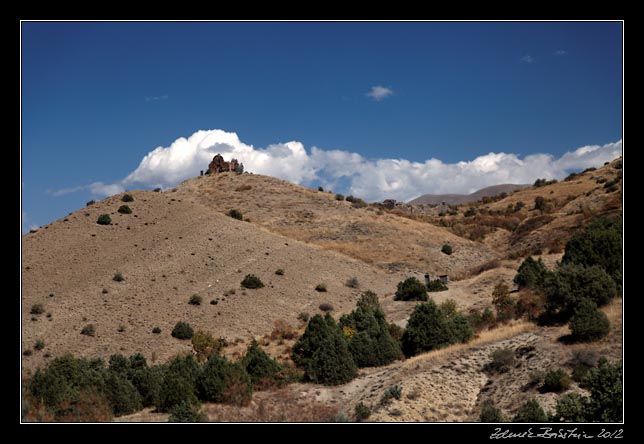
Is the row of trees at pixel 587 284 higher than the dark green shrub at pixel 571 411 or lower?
higher

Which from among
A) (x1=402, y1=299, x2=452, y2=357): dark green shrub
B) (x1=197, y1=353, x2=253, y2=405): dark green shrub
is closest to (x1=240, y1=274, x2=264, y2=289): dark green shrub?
(x1=402, y1=299, x2=452, y2=357): dark green shrub

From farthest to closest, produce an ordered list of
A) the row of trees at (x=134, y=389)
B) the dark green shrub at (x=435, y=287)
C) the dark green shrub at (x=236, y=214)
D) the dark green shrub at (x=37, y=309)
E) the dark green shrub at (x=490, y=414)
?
1. the dark green shrub at (x=236, y=214)
2. the dark green shrub at (x=435, y=287)
3. the dark green shrub at (x=37, y=309)
4. the dark green shrub at (x=490, y=414)
5. the row of trees at (x=134, y=389)

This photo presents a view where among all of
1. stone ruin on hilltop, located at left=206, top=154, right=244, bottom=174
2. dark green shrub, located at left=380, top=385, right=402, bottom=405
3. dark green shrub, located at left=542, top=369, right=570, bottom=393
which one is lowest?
dark green shrub, located at left=380, top=385, right=402, bottom=405

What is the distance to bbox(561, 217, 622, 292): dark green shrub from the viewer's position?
23844 mm

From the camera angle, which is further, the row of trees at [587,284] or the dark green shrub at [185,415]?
the row of trees at [587,284]

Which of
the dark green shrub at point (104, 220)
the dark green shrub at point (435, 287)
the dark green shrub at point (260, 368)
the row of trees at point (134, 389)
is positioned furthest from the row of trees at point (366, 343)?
the dark green shrub at point (104, 220)

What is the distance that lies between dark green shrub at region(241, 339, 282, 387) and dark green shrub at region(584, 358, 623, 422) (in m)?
11.5

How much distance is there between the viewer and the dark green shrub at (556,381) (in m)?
16.9

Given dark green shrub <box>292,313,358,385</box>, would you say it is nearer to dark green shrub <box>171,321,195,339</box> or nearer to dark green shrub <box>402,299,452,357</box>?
dark green shrub <box>402,299,452,357</box>

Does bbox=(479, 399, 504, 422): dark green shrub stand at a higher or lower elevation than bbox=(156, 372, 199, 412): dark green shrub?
lower

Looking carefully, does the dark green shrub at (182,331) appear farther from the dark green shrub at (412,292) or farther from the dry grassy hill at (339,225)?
the dry grassy hill at (339,225)

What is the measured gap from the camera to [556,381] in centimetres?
1702

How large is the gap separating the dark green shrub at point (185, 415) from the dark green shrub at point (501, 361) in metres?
10.4

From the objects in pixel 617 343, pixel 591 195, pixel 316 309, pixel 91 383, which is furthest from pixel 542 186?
pixel 91 383
